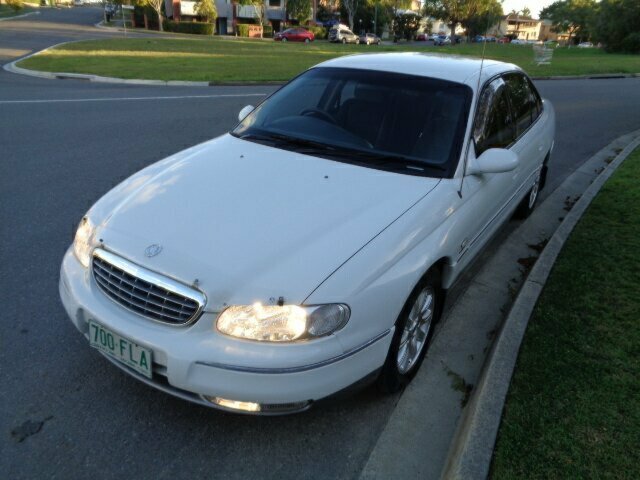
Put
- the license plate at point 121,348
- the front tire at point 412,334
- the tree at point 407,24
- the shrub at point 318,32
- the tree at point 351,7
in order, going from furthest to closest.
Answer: the tree at point 407,24 → the tree at point 351,7 → the shrub at point 318,32 → the front tire at point 412,334 → the license plate at point 121,348

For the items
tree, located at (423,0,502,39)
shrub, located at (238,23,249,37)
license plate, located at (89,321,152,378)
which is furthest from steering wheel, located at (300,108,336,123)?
tree, located at (423,0,502,39)

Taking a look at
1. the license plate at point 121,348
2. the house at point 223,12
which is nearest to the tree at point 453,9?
the house at point 223,12

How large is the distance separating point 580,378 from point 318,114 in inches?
94.3

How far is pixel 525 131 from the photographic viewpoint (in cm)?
461

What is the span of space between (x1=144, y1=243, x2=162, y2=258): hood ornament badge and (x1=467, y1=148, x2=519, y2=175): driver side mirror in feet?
6.36

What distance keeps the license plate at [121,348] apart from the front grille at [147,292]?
14 centimetres

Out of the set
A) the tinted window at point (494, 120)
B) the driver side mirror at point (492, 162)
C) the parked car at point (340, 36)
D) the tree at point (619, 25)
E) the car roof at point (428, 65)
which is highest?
the tree at point (619, 25)

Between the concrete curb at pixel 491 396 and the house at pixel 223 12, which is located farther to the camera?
the house at pixel 223 12

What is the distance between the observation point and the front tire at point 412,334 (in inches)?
103

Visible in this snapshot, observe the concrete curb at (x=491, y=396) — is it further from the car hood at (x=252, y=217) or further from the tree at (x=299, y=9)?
the tree at (x=299, y=9)

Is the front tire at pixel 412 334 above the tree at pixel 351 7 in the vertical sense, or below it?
below

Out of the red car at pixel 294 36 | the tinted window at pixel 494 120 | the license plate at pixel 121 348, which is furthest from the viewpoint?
the red car at pixel 294 36

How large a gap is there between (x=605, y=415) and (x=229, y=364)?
1.92m

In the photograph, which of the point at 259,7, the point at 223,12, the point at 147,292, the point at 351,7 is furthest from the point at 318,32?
the point at 147,292
